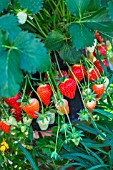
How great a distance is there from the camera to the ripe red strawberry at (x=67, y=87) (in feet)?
3.23

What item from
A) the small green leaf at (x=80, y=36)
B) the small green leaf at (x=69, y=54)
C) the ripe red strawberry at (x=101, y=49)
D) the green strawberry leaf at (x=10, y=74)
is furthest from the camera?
the ripe red strawberry at (x=101, y=49)

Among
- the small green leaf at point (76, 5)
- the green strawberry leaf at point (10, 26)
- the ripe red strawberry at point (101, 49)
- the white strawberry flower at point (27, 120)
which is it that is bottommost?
the white strawberry flower at point (27, 120)

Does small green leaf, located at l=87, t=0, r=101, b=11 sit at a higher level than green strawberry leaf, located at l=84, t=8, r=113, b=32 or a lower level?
higher

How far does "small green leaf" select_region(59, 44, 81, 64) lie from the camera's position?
95cm

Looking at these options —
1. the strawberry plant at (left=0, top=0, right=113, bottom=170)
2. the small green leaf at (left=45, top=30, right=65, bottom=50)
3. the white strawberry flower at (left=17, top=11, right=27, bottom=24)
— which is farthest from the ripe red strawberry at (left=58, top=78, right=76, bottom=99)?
the white strawberry flower at (left=17, top=11, right=27, bottom=24)

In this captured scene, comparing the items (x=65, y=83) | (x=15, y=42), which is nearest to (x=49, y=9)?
(x=65, y=83)

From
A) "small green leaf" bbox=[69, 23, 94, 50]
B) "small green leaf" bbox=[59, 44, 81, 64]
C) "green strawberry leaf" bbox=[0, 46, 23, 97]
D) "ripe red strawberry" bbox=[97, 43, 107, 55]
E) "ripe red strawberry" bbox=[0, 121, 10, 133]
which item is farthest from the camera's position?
"ripe red strawberry" bbox=[97, 43, 107, 55]

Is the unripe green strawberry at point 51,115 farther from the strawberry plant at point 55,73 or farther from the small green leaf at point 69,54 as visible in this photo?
the small green leaf at point 69,54

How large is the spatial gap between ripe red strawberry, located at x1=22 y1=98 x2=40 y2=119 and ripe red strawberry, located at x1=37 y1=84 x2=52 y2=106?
2 cm

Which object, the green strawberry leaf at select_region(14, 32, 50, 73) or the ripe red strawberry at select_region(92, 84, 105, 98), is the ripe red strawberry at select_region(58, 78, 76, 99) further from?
the green strawberry leaf at select_region(14, 32, 50, 73)

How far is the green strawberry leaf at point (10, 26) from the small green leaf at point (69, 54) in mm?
208

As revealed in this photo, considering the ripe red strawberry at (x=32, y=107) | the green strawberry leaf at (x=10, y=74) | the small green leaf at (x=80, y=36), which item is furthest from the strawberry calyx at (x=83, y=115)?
the green strawberry leaf at (x=10, y=74)

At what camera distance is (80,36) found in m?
0.82

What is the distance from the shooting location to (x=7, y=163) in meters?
1.35
